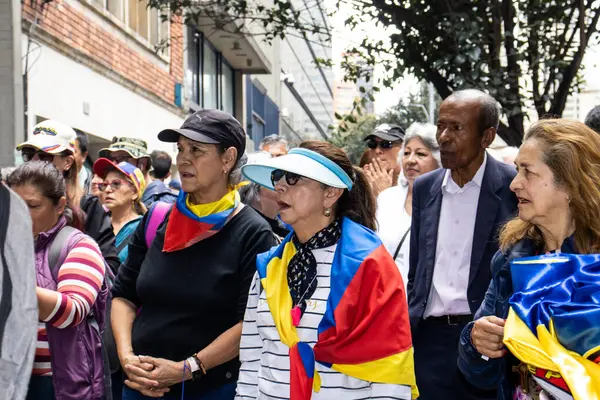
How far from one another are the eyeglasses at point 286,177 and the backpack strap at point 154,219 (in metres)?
0.81

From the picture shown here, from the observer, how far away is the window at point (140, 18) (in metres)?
15.6

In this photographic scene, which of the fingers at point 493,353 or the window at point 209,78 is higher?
the window at point 209,78

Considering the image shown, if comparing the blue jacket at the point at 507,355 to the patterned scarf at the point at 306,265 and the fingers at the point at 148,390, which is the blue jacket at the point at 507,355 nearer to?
the patterned scarf at the point at 306,265

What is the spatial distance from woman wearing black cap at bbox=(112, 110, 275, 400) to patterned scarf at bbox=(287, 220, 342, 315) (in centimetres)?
41

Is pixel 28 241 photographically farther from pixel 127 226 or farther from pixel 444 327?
pixel 127 226

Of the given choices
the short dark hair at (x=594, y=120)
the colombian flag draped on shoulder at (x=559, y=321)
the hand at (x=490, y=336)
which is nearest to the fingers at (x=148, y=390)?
the hand at (x=490, y=336)

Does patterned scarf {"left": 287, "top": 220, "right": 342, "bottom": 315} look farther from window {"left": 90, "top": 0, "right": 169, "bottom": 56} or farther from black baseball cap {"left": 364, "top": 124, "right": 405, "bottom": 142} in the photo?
window {"left": 90, "top": 0, "right": 169, "bottom": 56}

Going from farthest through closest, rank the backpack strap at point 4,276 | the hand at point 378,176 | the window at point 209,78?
the window at point 209,78 < the hand at point 378,176 < the backpack strap at point 4,276

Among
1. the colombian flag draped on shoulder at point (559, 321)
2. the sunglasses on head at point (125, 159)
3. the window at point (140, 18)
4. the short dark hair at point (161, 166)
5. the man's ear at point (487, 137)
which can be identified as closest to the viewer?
the colombian flag draped on shoulder at point (559, 321)

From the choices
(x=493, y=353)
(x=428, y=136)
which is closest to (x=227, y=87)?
(x=428, y=136)

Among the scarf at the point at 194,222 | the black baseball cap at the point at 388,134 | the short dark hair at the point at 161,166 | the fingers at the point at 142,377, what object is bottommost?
the fingers at the point at 142,377

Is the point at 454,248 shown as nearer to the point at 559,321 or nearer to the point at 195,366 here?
the point at 195,366

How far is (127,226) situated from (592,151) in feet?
13.2

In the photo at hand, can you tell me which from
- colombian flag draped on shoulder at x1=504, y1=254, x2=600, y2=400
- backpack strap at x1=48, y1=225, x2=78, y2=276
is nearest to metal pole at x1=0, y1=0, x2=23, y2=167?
backpack strap at x1=48, y1=225, x2=78, y2=276
